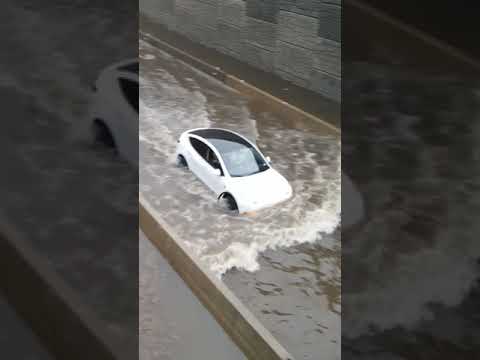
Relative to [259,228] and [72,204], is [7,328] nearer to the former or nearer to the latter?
[72,204]

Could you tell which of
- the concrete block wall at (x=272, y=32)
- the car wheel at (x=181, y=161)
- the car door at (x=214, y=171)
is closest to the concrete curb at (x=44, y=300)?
the car door at (x=214, y=171)

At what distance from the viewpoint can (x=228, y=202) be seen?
1.28 m

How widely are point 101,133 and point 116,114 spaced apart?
0.16 metres

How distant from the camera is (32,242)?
591 millimetres

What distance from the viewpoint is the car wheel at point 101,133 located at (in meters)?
0.60

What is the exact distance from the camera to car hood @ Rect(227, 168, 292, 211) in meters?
1.24

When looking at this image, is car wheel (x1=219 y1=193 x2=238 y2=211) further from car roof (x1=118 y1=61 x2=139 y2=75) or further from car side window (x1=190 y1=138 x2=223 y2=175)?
car roof (x1=118 y1=61 x2=139 y2=75)

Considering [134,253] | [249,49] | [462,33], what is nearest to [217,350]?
[134,253]

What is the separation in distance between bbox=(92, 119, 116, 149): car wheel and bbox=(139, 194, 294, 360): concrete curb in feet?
1.82

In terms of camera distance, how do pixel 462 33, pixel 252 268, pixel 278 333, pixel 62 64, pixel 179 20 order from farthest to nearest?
pixel 179 20, pixel 252 268, pixel 278 333, pixel 462 33, pixel 62 64

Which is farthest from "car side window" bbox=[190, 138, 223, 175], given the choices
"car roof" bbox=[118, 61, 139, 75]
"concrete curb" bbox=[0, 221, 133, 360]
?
"concrete curb" bbox=[0, 221, 133, 360]

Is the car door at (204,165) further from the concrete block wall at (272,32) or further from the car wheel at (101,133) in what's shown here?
the car wheel at (101,133)

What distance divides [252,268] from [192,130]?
39cm

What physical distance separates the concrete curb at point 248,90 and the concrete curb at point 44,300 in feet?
3.10
